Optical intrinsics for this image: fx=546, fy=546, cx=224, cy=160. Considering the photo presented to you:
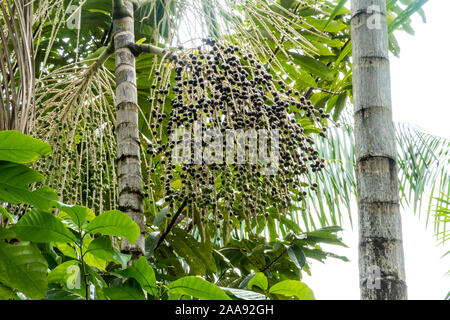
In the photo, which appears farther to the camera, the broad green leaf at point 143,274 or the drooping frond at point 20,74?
the drooping frond at point 20,74

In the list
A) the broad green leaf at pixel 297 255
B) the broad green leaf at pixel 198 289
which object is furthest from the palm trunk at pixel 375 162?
the broad green leaf at pixel 297 255

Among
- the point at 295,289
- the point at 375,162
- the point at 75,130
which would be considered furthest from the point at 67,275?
the point at 75,130

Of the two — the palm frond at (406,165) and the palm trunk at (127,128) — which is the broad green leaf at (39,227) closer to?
the palm trunk at (127,128)

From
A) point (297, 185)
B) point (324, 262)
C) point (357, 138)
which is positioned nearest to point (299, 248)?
point (324, 262)

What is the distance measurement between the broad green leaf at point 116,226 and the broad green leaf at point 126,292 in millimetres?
119

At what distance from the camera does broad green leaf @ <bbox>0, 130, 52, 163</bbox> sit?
95 cm

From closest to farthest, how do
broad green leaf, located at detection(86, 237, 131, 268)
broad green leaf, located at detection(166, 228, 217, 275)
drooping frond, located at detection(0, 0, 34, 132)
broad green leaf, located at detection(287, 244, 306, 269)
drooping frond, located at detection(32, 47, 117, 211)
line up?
broad green leaf, located at detection(86, 237, 131, 268) → drooping frond, located at detection(0, 0, 34, 132) → drooping frond, located at detection(32, 47, 117, 211) → broad green leaf, located at detection(287, 244, 306, 269) → broad green leaf, located at detection(166, 228, 217, 275)

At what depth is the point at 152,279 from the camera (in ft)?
3.49

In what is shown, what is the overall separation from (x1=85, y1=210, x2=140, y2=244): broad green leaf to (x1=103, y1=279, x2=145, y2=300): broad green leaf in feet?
0.39

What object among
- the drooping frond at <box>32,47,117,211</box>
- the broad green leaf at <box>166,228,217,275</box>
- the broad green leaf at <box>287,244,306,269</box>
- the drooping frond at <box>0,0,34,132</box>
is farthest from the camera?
the broad green leaf at <box>166,228,217,275</box>

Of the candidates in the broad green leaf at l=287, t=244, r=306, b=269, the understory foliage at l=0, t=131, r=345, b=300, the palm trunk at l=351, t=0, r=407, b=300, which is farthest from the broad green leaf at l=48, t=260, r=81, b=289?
the broad green leaf at l=287, t=244, r=306, b=269

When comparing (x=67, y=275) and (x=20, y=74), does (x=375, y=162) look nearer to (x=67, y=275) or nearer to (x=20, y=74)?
(x=67, y=275)

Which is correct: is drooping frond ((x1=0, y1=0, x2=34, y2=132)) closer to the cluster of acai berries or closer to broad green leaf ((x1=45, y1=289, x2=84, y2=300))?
the cluster of acai berries

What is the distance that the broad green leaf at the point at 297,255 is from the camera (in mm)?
2092
